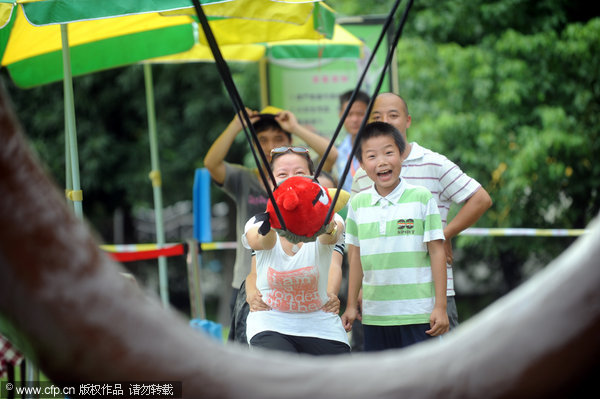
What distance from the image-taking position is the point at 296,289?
3184mm

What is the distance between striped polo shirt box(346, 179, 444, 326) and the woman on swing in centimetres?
22

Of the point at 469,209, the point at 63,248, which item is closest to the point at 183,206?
the point at 469,209

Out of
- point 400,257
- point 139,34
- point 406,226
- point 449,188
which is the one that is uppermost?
point 139,34

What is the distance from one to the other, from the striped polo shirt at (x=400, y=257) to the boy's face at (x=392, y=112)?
0.65m

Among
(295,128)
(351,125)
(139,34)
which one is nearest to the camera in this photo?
(295,128)

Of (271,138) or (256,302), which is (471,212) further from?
(271,138)

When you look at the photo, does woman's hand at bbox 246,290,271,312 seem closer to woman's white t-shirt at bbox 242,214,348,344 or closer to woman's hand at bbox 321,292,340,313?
woman's white t-shirt at bbox 242,214,348,344

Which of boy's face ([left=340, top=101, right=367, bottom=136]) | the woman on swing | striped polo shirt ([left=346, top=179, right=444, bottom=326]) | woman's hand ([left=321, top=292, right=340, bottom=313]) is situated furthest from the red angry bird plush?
boy's face ([left=340, top=101, right=367, bottom=136])

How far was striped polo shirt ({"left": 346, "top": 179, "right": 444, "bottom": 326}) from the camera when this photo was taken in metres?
3.33

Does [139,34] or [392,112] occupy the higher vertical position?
[139,34]

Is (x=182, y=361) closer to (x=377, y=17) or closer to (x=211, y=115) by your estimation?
(x=377, y=17)

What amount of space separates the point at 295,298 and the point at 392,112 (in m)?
1.34

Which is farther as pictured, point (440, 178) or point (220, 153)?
point (220, 153)

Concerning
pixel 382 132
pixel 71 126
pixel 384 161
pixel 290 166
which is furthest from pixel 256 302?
pixel 71 126
